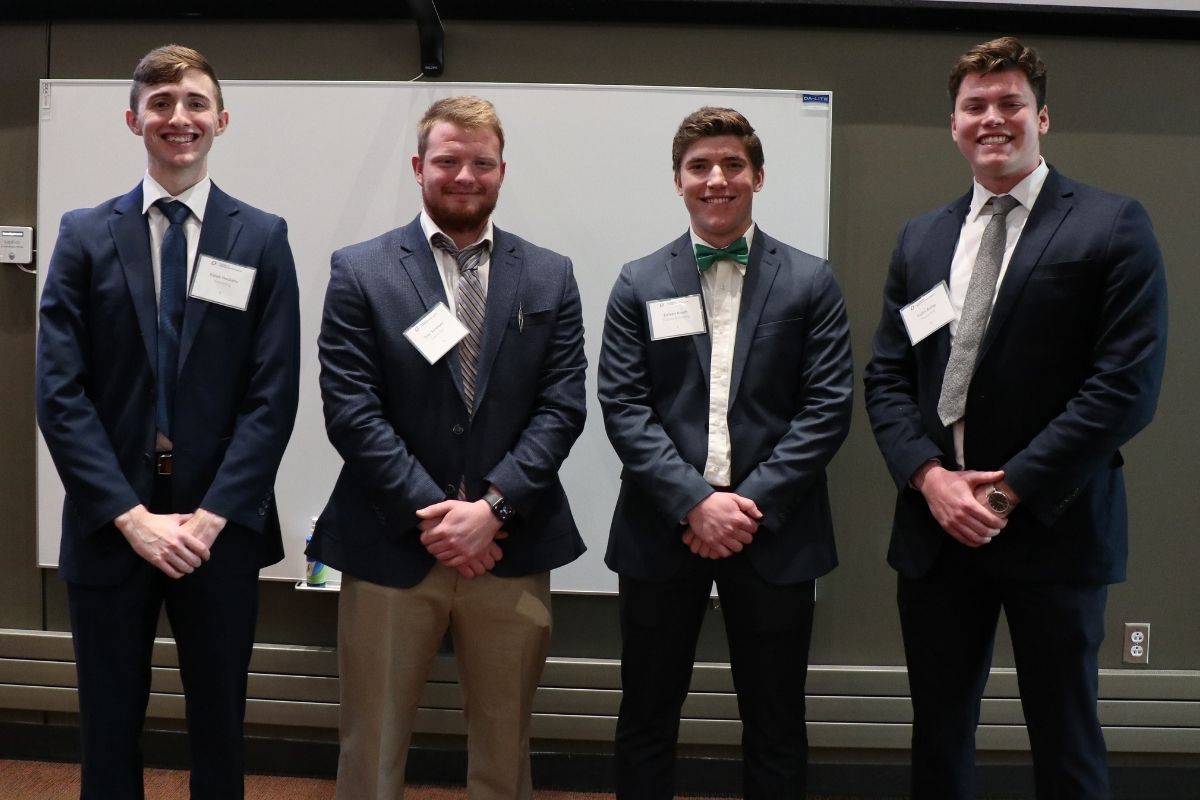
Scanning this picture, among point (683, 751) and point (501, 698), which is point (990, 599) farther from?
point (683, 751)

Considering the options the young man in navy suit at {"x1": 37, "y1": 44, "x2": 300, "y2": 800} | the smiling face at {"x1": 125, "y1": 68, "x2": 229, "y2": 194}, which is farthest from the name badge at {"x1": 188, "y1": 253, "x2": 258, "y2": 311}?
the smiling face at {"x1": 125, "y1": 68, "x2": 229, "y2": 194}

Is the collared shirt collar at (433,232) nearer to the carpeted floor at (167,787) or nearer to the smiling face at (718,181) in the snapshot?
the smiling face at (718,181)

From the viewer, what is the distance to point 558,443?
2.11 meters

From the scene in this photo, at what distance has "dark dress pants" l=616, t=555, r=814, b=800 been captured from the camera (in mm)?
2086

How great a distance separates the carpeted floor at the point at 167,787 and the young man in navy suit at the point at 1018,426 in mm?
1429

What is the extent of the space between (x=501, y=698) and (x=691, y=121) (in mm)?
1460

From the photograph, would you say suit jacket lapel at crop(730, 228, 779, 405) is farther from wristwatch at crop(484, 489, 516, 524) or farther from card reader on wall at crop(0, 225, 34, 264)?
card reader on wall at crop(0, 225, 34, 264)

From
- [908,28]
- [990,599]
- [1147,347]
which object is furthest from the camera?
[908,28]

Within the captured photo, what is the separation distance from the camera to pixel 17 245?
3.00m

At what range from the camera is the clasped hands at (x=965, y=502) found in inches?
75.9

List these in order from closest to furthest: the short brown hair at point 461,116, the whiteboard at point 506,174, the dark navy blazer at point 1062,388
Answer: the dark navy blazer at point 1062,388, the short brown hair at point 461,116, the whiteboard at point 506,174

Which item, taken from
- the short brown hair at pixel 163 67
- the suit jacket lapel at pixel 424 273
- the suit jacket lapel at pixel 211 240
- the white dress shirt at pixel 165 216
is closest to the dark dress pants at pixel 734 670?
the suit jacket lapel at pixel 424 273

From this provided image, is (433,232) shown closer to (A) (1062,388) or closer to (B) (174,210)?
(B) (174,210)

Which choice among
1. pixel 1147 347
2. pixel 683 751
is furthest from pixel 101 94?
pixel 1147 347
